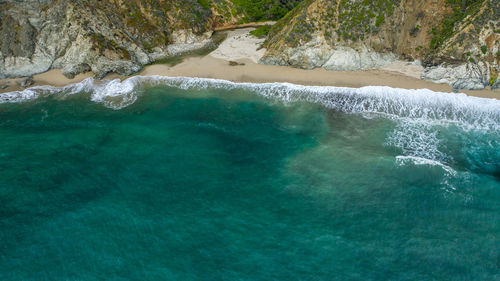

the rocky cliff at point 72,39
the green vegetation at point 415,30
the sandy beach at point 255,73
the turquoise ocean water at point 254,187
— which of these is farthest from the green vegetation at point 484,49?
the rocky cliff at point 72,39

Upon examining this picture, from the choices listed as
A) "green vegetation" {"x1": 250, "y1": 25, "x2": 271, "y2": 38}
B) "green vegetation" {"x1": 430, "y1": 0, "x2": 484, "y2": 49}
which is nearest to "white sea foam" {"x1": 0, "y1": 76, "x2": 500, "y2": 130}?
"green vegetation" {"x1": 430, "y1": 0, "x2": 484, "y2": 49}

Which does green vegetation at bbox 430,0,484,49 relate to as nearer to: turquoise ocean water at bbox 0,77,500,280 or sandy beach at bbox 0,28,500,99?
sandy beach at bbox 0,28,500,99

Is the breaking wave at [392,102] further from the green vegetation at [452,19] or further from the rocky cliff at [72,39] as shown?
the green vegetation at [452,19]

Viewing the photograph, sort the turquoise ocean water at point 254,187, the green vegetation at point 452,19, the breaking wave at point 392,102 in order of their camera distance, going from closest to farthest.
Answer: the turquoise ocean water at point 254,187, the breaking wave at point 392,102, the green vegetation at point 452,19

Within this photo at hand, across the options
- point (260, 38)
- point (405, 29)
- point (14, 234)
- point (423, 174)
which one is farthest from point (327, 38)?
point (14, 234)

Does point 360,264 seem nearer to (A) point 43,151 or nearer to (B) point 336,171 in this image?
(B) point 336,171

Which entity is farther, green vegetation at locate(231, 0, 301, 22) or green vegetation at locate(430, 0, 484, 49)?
green vegetation at locate(231, 0, 301, 22)

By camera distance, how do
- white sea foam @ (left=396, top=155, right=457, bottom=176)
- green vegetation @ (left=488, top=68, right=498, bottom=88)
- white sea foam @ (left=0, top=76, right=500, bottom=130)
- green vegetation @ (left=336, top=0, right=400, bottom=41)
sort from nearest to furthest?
white sea foam @ (left=396, top=155, right=457, bottom=176), white sea foam @ (left=0, top=76, right=500, bottom=130), green vegetation @ (left=488, top=68, right=498, bottom=88), green vegetation @ (left=336, top=0, right=400, bottom=41)
